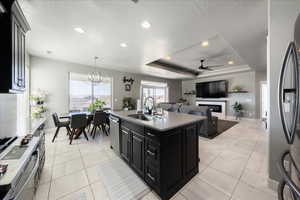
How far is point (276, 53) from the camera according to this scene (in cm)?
162

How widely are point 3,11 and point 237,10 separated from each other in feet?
9.94

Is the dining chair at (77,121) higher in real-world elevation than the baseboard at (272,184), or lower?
higher

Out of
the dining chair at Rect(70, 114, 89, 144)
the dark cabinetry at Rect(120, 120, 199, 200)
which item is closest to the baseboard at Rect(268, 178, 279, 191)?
the dark cabinetry at Rect(120, 120, 199, 200)

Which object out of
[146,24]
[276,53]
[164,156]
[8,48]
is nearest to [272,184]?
[164,156]

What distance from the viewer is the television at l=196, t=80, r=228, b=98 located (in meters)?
7.18

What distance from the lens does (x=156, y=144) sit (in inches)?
58.7

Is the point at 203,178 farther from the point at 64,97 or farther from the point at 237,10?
the point at 64,97

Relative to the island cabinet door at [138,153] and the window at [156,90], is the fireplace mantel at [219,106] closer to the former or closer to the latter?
the window at [156,90]

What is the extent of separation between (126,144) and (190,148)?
3.78 feet

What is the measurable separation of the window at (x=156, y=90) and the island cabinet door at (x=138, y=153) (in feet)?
18.1

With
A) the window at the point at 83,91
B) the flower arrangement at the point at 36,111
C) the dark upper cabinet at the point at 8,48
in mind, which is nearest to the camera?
the dark upper cabinet at the point at 8,48

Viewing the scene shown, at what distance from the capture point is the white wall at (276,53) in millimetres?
1535

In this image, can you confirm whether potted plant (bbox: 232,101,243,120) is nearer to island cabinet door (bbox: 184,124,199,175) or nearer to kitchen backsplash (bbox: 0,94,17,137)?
island cabinet door (bbox: 184,124,199,175)

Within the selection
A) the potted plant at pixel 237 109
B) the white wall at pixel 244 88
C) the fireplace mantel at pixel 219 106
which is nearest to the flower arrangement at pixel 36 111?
the fireplace mantel at pixel 219 106
